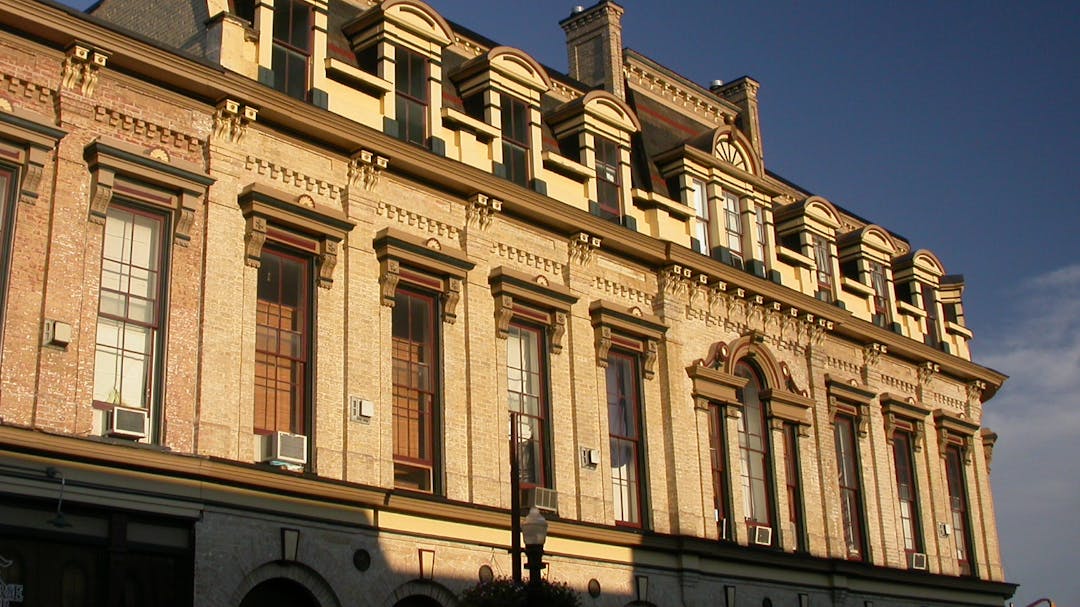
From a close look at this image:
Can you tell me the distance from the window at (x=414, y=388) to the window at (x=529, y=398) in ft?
7.06

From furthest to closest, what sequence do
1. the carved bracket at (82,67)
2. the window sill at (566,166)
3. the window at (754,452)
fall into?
the window at (754,452)
the window sill at (566,166)
the carved bracket at (82,67)

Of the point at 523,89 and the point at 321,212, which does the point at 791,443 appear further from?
the point at 321,212

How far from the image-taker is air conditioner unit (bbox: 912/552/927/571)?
39.7m

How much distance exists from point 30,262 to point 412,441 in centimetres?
840

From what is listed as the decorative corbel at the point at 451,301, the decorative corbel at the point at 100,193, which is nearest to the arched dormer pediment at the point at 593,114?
the decorative corbel at the point at 451,301

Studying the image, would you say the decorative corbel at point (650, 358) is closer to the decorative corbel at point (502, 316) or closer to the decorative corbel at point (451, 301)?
the decorative corbel at point (502, 316)

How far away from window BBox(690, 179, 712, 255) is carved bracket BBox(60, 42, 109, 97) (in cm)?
1677

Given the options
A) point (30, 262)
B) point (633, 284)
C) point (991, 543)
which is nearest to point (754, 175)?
point (633, 284)

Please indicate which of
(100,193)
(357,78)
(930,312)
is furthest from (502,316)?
(930,312)

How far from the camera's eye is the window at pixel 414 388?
2672 cm

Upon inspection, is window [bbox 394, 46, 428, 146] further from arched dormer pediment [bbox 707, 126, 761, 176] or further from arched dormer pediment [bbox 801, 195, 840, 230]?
arched dormer pediment [bbox 801, 195, 840, 230]

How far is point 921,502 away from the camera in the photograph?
41.0 metres

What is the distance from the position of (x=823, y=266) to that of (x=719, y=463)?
9256 millimetres

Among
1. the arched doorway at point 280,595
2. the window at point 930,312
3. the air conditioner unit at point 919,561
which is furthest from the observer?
the window at point 930,312
